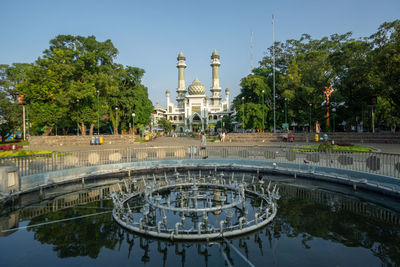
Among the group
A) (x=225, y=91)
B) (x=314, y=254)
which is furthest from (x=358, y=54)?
(x=225, y=91)

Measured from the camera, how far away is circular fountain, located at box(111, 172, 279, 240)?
625cm

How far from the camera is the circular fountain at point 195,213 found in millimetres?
6246

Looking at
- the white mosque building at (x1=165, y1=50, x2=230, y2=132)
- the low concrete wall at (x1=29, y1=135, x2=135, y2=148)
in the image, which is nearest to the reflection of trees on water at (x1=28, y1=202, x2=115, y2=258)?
the low concrete wall at (x1=29, y1=135, x2=135, y2=148)

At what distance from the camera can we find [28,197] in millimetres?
9938

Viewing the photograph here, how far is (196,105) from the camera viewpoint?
88.8 m

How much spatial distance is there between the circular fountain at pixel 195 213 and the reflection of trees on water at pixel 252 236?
235mm

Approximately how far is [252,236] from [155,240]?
2583 millimetres

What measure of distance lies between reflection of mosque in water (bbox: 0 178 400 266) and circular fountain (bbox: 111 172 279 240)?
0.23 meters

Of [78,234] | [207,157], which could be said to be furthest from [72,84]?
[78,234]

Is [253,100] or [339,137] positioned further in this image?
[253,100]

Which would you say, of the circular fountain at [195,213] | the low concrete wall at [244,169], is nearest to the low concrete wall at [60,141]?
the low concrete wall at [244,169]

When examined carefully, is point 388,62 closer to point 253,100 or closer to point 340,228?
point 253,100

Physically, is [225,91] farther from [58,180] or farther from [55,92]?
[58,180]

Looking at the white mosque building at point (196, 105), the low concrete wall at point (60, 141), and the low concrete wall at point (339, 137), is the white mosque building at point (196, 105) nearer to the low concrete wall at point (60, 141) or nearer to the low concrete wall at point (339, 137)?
the low concrete wall at point (339, 137)
